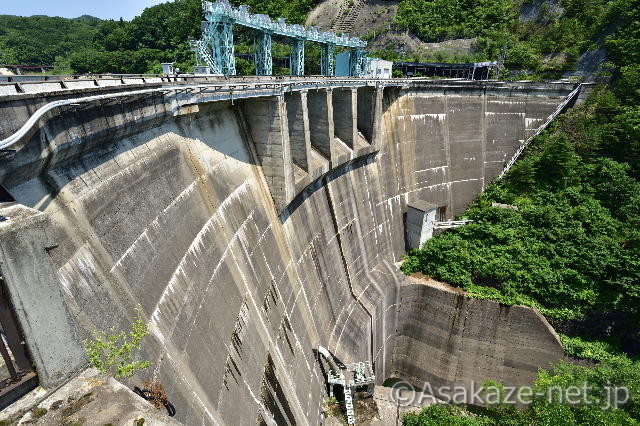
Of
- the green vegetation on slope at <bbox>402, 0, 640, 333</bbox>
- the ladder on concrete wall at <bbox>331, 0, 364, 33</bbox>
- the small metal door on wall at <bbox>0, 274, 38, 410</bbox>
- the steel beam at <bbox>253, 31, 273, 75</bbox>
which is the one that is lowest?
the green vegetation on slope at <bbox>402, 0, 640, 333</bbox>

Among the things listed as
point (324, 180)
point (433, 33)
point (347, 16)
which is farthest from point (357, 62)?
point (347, 16)

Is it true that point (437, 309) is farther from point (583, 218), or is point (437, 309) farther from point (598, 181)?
point (598, 181)

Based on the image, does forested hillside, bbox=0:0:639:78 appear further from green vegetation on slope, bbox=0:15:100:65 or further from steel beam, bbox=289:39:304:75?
steel beam, bbox=289:39:304:75

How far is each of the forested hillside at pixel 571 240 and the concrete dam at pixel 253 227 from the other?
174 cm

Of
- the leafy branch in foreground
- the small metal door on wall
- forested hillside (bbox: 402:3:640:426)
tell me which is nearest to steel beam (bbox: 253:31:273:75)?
forested hillside (bbox: 402:3:640:426)

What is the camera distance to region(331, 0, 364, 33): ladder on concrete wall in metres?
67.6

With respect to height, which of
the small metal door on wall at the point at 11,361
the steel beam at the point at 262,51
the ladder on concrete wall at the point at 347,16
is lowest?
the small metal door on wall at the point at 11,361

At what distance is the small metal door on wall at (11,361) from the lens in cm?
572

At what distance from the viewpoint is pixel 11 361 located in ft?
19.7

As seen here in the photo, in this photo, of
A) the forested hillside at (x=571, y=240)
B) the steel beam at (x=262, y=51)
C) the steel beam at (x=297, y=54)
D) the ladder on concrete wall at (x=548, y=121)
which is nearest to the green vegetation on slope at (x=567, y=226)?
the forested hillside at (x=571, y=240)

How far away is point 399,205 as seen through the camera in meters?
31.7

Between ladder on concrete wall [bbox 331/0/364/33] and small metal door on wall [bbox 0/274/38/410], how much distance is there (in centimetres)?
6982

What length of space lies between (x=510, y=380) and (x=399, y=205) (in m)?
15.3

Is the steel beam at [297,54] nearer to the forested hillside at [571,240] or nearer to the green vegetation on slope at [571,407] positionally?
the forested hillside at [571,240]
